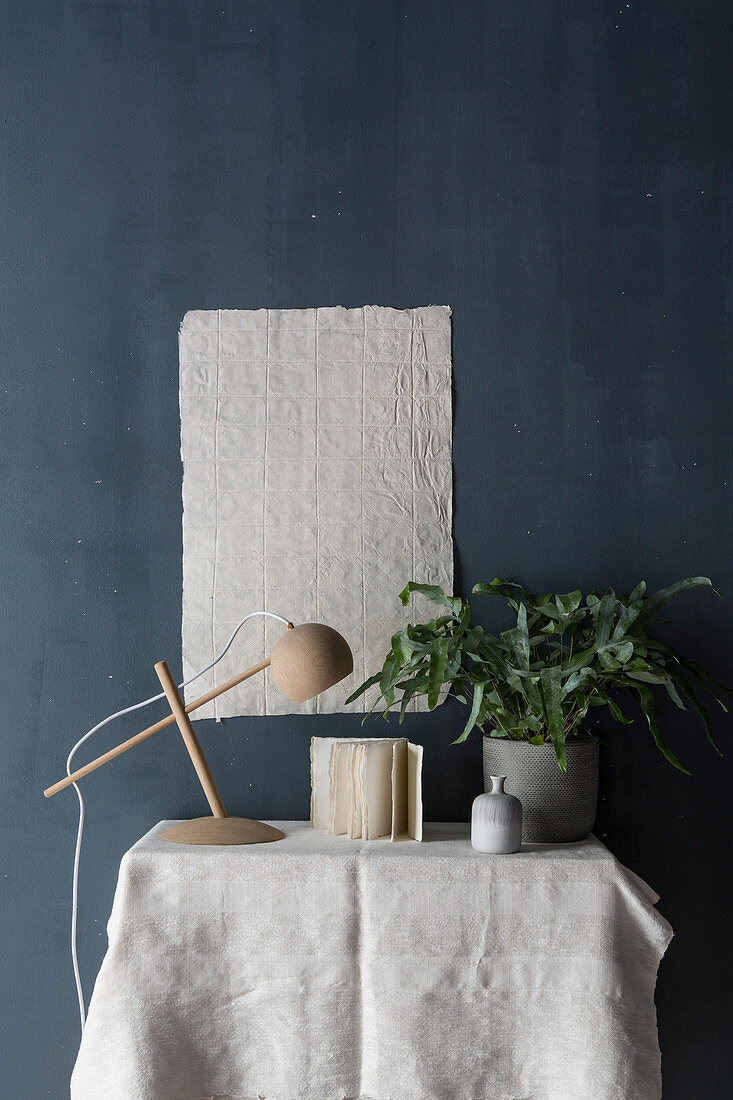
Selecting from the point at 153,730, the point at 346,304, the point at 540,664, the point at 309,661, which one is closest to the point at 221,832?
the point at 153,730

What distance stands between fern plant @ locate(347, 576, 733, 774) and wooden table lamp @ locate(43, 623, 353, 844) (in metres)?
0.11

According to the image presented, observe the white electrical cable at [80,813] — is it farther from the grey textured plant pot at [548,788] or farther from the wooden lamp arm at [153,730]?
the grey textured plant pot at [548,788]

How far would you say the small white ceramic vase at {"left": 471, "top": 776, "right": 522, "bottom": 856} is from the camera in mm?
1589

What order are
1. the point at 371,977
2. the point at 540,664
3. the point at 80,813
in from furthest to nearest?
the point at 80,813 < the point at 540,664 < the point at 371,977

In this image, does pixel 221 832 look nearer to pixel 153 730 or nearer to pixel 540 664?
pixel 153 730

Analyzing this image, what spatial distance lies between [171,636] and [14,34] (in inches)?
54.3

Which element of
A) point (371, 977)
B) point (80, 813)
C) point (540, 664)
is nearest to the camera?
point (371, 977)

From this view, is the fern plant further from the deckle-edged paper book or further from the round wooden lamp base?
the round wooden lamp base

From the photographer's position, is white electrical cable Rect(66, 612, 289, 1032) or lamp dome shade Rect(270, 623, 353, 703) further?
white electrical cable Rect(66, 612, 289, 1032)

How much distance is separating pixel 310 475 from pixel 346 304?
381mm

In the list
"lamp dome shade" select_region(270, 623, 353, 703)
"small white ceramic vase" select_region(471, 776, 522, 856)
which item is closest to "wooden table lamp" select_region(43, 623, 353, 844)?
"lamp dome shade" select_region(270, 623, 353, 703)

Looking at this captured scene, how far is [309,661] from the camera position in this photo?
5.42ft

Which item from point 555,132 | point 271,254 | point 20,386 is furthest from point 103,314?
point 555,132

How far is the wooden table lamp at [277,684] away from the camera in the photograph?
5.44 ft
